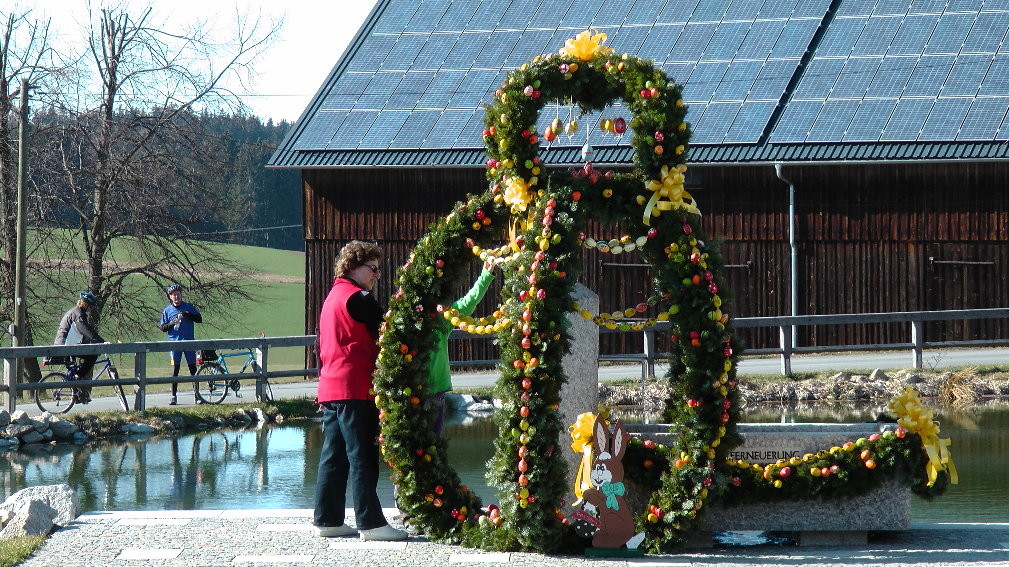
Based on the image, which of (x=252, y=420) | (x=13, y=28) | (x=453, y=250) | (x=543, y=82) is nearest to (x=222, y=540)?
(x=453, y=250)

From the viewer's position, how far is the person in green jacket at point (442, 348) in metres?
9.55

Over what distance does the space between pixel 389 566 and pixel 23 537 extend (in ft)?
8.86

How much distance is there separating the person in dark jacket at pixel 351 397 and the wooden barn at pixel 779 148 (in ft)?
49.3

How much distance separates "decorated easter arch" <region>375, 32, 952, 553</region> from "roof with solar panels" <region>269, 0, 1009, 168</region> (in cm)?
1526

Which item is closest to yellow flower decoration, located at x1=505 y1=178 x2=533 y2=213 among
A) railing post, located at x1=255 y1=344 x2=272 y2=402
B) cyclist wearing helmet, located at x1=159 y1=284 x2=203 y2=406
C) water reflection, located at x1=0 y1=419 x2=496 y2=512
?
water reflection, located at x1=0 y1=419 x2=496 y2=512

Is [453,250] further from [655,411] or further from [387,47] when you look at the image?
[387,47]

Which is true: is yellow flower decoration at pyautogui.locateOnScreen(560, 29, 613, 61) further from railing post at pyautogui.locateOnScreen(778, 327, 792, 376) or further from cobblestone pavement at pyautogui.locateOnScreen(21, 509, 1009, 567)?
railing post at pyautogui.locateOnScreen(778, 327, 792, 376)

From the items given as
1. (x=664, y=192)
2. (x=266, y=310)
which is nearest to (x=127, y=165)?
(x=664, y=192)

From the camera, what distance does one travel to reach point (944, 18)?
2672 centimetres

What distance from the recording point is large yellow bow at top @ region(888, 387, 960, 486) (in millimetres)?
9188

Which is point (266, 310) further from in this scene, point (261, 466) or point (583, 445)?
point (583, 445)

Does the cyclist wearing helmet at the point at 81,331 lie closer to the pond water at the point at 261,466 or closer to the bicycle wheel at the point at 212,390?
the bicycle wheel at the point at 212,390

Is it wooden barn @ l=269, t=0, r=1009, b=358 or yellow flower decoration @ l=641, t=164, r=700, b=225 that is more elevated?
wooden barn @ l=269, t=0, r=1009, b=358

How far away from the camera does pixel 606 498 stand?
880 centimetres
